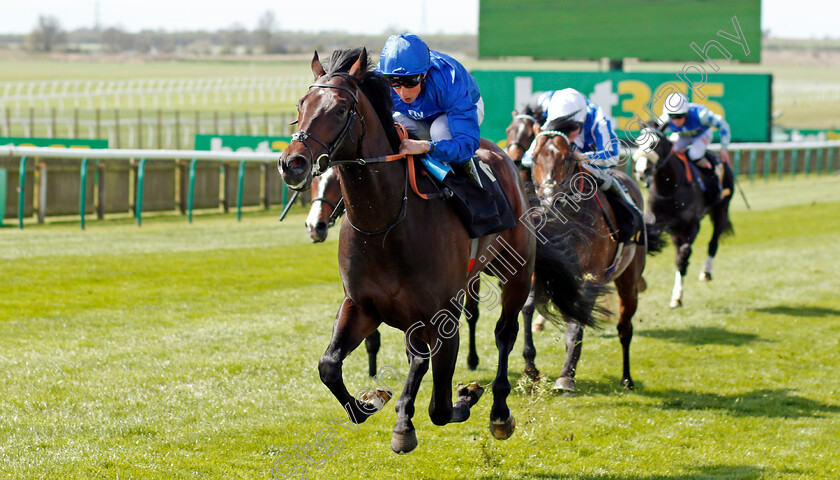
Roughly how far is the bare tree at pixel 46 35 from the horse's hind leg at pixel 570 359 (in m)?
83.8

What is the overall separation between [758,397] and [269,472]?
314 cm

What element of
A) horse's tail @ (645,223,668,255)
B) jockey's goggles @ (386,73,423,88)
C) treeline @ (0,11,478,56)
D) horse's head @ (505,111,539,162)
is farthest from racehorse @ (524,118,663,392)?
treeline @ (0,11,478,56)

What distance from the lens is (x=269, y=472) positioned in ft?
13.0

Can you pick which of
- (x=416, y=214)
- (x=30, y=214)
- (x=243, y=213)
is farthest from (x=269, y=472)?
(x=243, y=213)

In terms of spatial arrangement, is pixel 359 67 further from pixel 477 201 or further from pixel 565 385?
pixel 565 385

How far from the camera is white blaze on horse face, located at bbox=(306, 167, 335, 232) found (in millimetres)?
4672

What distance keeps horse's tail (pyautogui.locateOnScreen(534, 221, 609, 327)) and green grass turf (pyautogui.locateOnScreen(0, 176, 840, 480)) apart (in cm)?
45

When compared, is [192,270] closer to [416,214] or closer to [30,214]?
[30,214]

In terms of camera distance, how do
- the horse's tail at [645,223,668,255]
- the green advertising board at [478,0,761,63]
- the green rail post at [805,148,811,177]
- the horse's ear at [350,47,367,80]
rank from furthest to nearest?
1. the green rail post at [805,148,811,177]
2. the green advertising board at [478,0,761,63]
3. the horse's tail at [645,223,668,255]
4. the horse's ear at [350,47,367,80]

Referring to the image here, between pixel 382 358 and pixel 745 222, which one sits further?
pixel 745 222

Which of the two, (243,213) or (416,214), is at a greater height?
(416,214)

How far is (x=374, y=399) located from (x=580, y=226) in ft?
6.99

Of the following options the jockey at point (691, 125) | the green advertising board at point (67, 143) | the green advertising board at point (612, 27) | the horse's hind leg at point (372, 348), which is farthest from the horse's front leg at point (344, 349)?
the green advertising board at point (612, 27)

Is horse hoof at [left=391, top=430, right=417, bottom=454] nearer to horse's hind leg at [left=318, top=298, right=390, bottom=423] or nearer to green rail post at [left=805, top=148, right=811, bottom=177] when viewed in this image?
horse's hind leg at [left=318, top=298, right=390, bottom=423]
